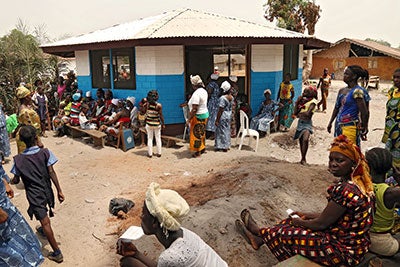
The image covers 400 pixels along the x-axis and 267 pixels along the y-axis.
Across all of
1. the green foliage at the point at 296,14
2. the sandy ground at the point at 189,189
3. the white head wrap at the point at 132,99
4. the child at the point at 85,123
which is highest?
the green foliage at the point at 296,14

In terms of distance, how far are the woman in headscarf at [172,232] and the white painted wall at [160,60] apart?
23.3 ft

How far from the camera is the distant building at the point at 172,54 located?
8641 millimetres

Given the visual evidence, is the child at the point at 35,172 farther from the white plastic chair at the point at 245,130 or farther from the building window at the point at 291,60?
the building window at the point at 291,60

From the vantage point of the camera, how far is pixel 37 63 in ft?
45.9

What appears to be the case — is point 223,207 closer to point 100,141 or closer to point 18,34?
point 100,141

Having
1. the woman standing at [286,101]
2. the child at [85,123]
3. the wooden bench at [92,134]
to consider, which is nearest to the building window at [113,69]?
the child at [85,123]

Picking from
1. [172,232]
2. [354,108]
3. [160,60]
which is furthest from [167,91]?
[172,232]

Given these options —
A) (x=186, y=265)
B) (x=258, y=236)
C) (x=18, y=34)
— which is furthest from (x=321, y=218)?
(x=18, y=34)

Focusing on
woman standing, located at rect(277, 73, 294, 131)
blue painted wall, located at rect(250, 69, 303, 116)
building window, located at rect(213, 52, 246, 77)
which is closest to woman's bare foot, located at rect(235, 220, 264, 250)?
blue painted wall, located at rect(250, 69, 303, 116)

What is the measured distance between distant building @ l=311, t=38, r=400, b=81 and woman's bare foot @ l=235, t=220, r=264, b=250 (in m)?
26.7

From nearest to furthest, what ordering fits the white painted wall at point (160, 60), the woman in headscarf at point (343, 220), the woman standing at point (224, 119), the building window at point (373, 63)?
the woman in headscarf at point (343, 220), the woman standing at point (224, 119), the white painted wall at point (160, 60), the building window at point (373, 63)

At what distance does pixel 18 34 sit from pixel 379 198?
1622cm

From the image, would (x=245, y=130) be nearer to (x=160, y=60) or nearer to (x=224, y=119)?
(x=224, y=119)

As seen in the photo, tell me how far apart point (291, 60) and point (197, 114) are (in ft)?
16.8
